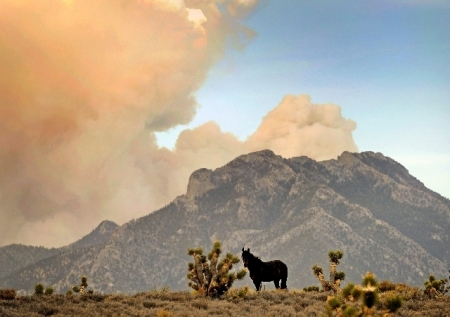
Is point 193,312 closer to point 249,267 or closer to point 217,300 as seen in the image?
point 217,300

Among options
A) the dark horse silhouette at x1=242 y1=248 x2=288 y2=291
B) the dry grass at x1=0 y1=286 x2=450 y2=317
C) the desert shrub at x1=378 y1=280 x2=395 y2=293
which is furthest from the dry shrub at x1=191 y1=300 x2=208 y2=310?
the desert shrub at x1=378 y1=280 x2=395 y2=293

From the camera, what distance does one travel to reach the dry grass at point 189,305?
73.3 ft

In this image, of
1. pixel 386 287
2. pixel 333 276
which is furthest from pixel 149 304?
pixel 386 287

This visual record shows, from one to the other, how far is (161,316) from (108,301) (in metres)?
5.80

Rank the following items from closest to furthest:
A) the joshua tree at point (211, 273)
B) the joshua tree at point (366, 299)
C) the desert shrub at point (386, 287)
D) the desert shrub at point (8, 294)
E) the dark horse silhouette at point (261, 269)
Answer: the joshua tree at point (366, 299) < the desert shrub at point (8, 294) < the joshua tree at point (211, 273) < the dark horse silhouette at point (261, 269) < the desert shrub at point (386, 287)

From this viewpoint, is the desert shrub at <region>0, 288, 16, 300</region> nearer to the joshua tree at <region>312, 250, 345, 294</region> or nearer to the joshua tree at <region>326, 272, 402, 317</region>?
Result: the joshua tree at <region>326, 272, 402, 317</region>

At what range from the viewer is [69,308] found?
22812 millimetres

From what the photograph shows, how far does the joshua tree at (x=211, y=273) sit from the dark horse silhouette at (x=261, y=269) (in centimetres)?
99

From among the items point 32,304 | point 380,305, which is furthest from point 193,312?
point 380,305

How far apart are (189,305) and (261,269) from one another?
28.9 feet

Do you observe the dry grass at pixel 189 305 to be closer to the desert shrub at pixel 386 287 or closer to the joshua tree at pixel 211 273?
the joshua tree at pixel 211 273

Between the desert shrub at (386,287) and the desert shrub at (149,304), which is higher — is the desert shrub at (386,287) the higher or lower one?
the higher one

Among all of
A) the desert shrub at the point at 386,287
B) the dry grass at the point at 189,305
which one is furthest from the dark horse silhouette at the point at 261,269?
the desert shrub at the point at 386,287

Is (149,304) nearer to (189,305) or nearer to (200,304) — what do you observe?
(189,305)
